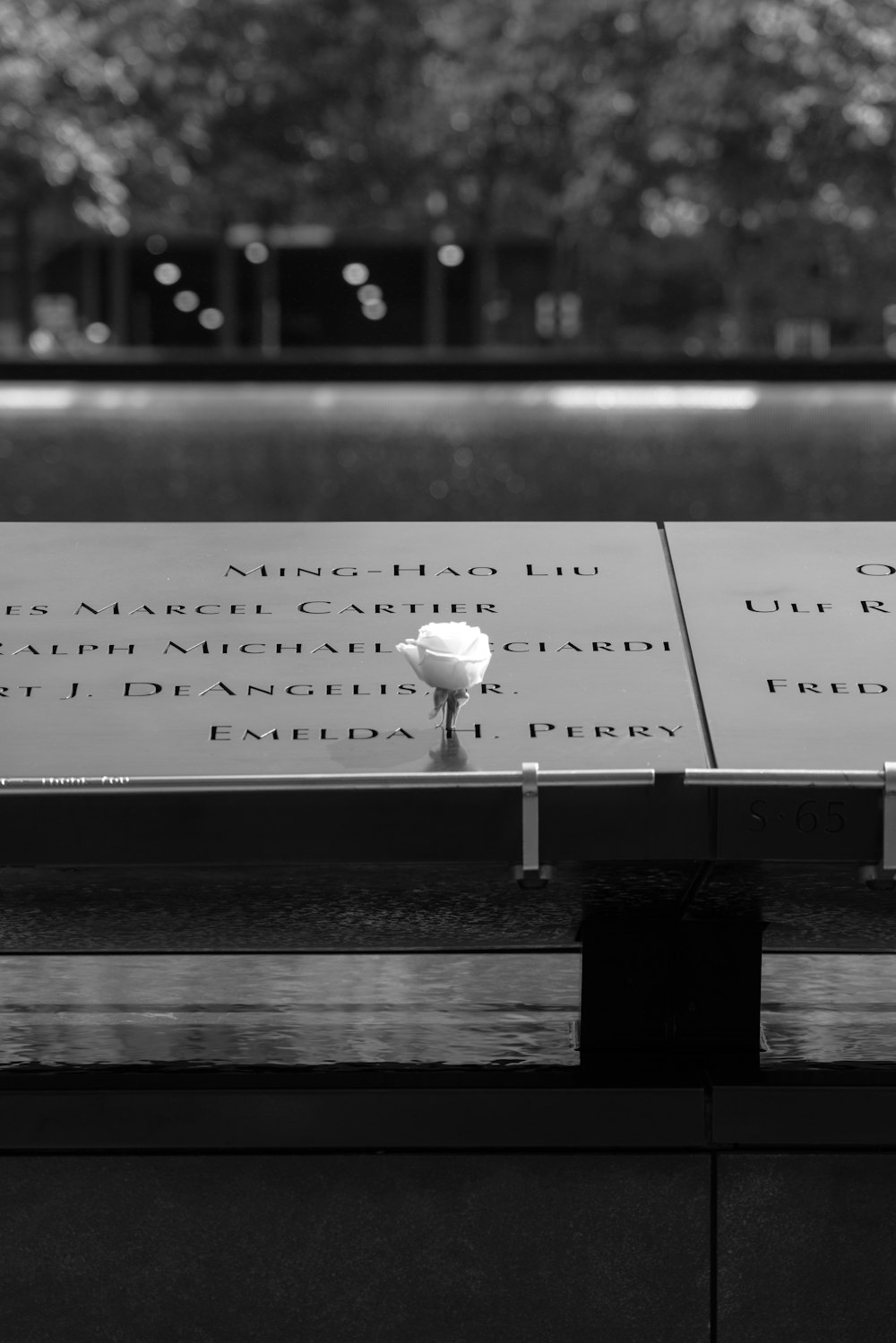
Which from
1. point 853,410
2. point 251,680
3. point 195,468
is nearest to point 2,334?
point 195,468

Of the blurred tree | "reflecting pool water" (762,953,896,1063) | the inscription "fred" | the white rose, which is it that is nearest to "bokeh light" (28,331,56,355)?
the blurred tree

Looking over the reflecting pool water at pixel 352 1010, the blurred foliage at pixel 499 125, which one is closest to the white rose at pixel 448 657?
the reflecting pool water at pixel 352 1010

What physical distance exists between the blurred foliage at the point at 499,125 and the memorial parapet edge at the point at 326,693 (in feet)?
55.6

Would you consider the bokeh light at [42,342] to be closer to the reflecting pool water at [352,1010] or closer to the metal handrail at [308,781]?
the reflecting pool water at [352,1010]

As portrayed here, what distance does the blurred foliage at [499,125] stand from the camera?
64.6 ft

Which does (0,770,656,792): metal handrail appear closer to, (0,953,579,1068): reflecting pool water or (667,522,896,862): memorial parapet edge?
(667,522,896,862): memorial parapet edge

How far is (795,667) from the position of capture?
350cm

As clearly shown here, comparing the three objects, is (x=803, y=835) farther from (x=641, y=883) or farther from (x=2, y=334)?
(x=2, y=334)

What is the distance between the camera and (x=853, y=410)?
19.3 m

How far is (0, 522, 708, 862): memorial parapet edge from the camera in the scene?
10.0ft

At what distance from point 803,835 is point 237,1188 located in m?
1.34

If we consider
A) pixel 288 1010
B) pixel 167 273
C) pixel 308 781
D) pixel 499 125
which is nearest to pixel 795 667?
pixel 308 781

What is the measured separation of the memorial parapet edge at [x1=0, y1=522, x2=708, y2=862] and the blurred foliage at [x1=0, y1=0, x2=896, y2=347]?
16.9 m

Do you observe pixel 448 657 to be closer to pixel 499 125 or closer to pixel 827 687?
pixel 827 687
